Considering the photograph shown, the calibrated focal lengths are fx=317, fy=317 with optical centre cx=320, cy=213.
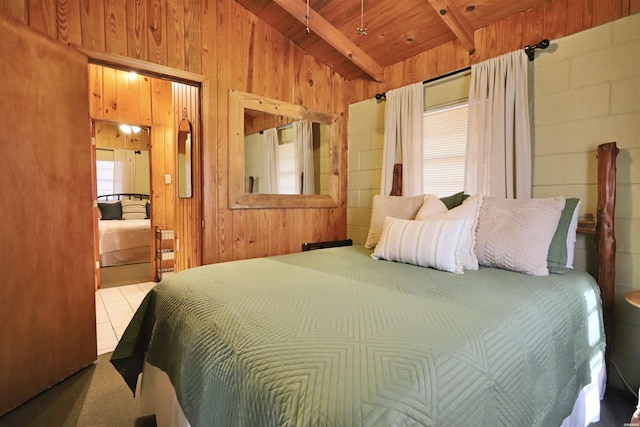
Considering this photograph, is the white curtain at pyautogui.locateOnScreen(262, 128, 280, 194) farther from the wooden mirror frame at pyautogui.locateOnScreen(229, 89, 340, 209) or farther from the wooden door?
the wooden door

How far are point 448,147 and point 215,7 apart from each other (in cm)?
217

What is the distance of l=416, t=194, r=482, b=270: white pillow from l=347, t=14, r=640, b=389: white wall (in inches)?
24.4

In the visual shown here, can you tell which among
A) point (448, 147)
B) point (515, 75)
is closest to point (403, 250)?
point (448, 147)

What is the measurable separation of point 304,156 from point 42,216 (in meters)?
2.07

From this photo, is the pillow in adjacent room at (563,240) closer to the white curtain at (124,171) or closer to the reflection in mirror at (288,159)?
the reflection in mirror at (288,159)

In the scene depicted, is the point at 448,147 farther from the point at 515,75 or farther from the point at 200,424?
the point at 200,424

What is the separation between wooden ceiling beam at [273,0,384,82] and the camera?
2.36 meters

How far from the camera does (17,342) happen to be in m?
1.68

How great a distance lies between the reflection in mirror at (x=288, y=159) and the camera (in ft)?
9.10

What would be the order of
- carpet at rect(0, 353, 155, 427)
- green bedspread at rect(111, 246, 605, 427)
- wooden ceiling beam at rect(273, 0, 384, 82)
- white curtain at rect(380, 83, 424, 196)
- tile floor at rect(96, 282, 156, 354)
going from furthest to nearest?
1. white curtain at rect(380, 83, 424, 196)
2. tile floor at rect(96, 282, 156, 354)
3. wooden ceiling beam at rect(273, 0, 384, 82)
4. carpet at rect(0, 353, 155, 427)
5. green bedspread at rect(111, 246, 605, 427)

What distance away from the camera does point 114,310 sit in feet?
10.2

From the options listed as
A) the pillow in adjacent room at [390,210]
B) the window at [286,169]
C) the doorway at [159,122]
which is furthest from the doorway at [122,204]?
the pillow in adjacent room at [390,210]

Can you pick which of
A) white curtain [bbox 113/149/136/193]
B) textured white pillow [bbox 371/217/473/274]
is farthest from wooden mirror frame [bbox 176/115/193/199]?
white curtain [bbox 113/149/136/193]

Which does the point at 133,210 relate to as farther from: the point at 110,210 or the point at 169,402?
the point at 169,402
